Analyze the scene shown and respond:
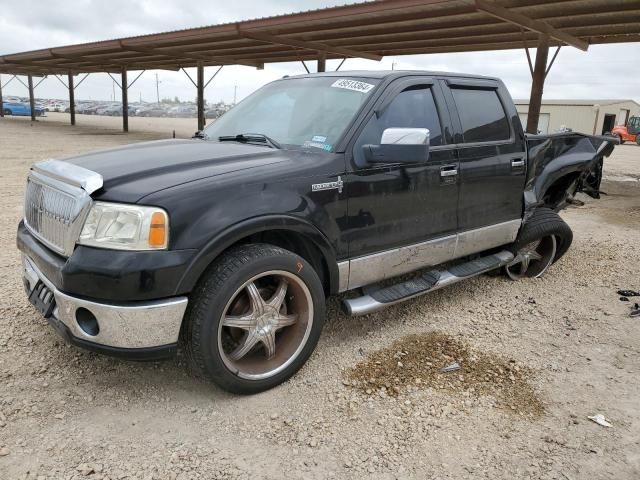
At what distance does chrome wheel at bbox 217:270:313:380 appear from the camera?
9.45ft

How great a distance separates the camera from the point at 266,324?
2967mm

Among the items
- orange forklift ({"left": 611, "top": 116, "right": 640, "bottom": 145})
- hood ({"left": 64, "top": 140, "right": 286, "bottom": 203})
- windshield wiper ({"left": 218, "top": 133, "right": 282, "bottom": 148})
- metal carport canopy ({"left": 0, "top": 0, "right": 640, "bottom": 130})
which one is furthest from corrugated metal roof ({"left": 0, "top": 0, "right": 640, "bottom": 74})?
orange forklift ({"left": 611, "top": 116, "right": 640, "bottom": 145})

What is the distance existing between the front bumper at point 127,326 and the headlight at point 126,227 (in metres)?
0.29

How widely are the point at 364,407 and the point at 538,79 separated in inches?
473

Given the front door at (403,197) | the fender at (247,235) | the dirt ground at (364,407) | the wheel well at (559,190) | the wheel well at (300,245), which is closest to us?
the dirt ground at (364,407)

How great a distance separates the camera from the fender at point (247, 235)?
8.45 ft

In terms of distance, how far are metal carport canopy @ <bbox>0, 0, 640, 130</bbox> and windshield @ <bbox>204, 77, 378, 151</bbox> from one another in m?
6.63

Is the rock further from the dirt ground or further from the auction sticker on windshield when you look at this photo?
the auction sticker on windshield

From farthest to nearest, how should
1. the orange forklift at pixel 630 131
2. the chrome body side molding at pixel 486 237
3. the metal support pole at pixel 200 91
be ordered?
the orange forklift at pixel 630 131 < the metal support pole at pixel 200 91 < the chrome body side molding at pixel 486 237

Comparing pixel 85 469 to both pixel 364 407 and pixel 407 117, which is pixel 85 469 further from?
pixel 407 117

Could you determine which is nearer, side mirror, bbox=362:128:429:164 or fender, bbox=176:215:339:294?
fender, bbox=176:215:339:294

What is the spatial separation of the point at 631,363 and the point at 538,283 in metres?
1.61

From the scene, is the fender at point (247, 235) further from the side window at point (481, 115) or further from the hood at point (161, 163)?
the side window at point (481, 115)

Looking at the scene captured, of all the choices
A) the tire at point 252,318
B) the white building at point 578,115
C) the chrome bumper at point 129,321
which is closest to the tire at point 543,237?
the tire at point 252,318
